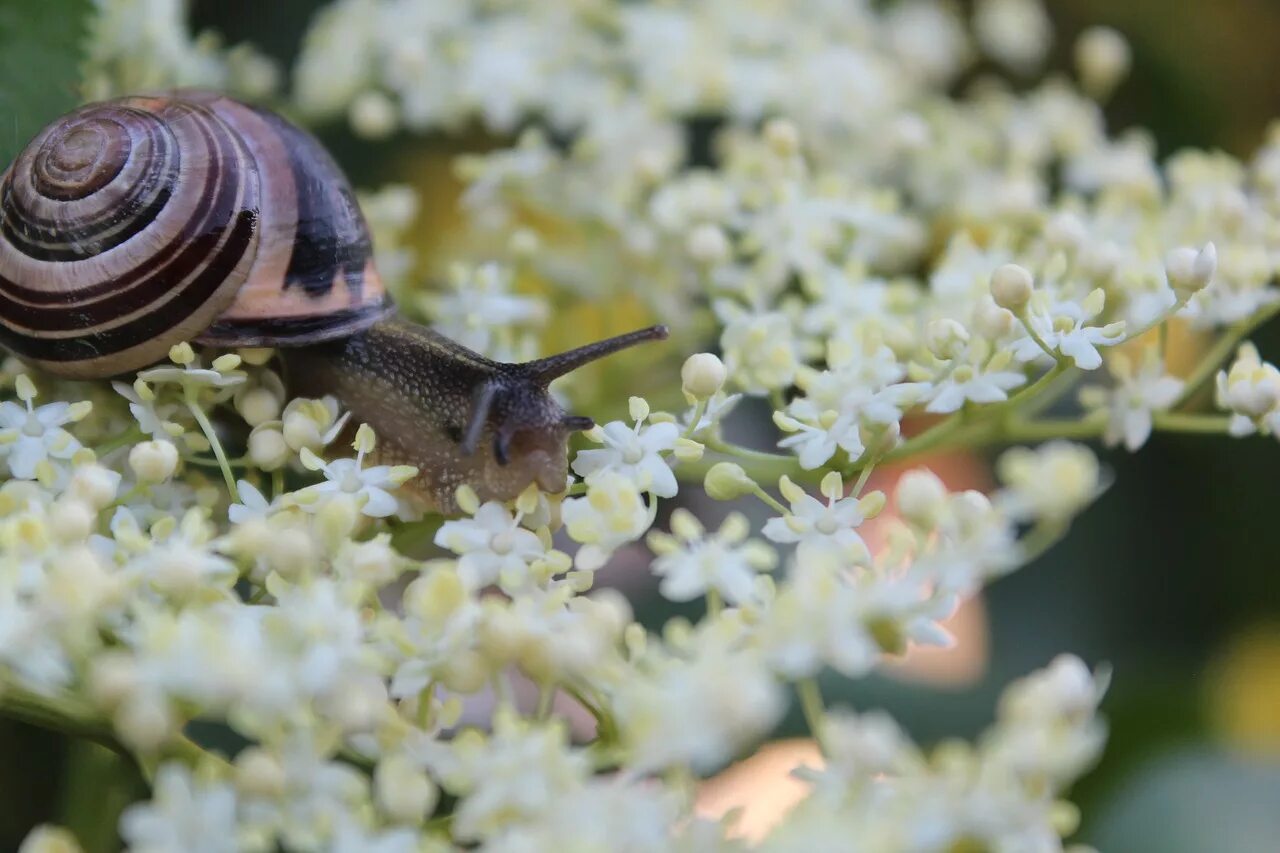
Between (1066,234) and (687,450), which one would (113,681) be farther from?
(1066,234)

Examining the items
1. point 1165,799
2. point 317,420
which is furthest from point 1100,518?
point 317,420

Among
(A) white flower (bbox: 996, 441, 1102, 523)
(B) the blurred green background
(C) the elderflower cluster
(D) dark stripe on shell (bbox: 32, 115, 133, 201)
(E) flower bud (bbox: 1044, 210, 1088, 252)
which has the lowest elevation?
(B) the blurred green background

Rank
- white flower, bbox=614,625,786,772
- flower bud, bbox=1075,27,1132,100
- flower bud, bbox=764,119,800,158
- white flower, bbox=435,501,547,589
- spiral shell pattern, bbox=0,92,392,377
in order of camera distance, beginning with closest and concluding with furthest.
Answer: white flower, bbox=614,625,786,772
white flower, bbox=435,501,547,589
spiral shell pattern, bbox=0,92,392,377
flower bud, bbox=764,119,800,158
flower bud, bbox=1075,27,1132,100

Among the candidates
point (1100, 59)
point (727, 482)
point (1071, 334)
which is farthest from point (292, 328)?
point (1100, 59)

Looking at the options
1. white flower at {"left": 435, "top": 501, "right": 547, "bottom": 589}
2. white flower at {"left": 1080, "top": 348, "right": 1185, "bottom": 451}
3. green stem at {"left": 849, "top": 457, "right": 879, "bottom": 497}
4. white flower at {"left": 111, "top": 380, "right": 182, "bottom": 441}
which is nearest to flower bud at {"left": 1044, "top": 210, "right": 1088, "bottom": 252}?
white flower at {"left": 1080, "top": 348, "right": 1185, "bottom": 451}

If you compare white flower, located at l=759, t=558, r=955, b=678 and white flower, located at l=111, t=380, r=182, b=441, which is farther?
white flower, located at l=111, t=380, r=182, b=441

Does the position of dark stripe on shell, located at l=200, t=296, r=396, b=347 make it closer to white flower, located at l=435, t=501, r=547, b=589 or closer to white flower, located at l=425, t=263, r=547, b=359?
white flower, located at l=425, t=263, r=547, b=359
